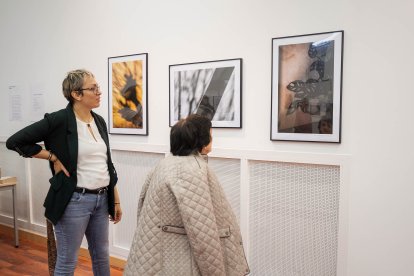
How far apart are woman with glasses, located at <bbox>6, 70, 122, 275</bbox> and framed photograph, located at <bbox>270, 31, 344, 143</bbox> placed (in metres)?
1.03

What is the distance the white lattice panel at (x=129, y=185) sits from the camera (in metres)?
2.88

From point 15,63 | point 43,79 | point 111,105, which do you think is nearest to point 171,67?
point 111,105

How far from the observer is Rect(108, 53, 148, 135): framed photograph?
2.77m

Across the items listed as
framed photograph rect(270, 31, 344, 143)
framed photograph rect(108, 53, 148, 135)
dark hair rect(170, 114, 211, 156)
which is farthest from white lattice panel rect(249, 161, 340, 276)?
framed photograph rect(108, 53, 148, 135)

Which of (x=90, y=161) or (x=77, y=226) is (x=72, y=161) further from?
(x=77, y=226)

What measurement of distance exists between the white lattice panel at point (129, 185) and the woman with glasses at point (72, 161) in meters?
0.89

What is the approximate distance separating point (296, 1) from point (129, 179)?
5.88ft

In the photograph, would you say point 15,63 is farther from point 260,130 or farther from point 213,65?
point 260,130

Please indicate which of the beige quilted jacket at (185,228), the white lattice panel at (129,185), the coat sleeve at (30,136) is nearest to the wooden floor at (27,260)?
the white lattice panel at (129,185)

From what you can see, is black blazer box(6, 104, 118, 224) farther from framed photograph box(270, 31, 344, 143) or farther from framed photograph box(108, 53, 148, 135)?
framed photograph box(270, 31, 344, 143)

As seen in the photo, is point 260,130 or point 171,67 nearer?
point 260,130

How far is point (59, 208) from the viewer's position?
181 centimetres

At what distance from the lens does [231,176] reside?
8.02 ft

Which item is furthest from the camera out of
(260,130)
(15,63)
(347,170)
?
(15,63)
